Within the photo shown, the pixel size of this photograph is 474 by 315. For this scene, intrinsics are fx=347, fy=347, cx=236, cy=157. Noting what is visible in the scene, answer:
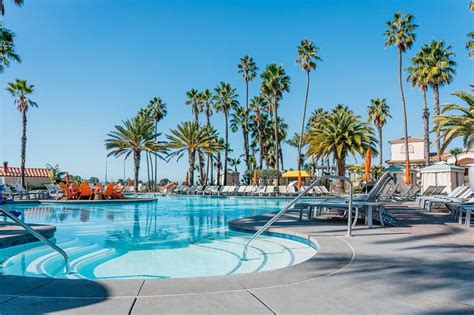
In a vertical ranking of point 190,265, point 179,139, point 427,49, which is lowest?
point 190,265

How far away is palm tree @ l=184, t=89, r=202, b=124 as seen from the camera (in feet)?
136

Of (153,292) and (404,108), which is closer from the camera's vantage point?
(153,292)

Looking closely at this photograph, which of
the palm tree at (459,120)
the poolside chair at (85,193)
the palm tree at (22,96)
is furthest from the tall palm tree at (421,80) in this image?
the palm tree at (22,96)

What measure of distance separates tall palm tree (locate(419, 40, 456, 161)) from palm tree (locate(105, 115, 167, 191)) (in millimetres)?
26129

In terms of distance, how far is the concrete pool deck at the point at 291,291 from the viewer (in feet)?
8.45

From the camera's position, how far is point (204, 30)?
1777 centimetres

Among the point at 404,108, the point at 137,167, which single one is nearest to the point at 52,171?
the point at 137,167

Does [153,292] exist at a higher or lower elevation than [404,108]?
lower

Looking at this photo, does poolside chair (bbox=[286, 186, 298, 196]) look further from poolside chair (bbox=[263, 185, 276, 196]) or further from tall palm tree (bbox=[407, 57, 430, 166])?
tall palm tree (bbox=[407, 57, 430, 166])

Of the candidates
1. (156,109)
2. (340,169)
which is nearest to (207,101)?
(156,109)

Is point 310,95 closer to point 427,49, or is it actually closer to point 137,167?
point 427,49

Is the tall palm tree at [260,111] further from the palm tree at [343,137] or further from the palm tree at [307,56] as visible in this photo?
the palm tree at [343,137]

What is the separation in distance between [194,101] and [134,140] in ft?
29.1

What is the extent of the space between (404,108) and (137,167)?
87.6 ft
